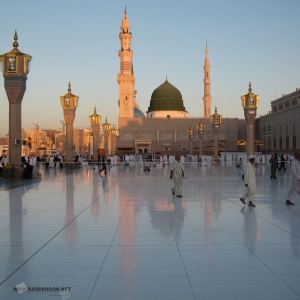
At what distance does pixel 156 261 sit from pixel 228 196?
6.05 m

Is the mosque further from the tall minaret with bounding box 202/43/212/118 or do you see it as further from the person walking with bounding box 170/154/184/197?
the person walking with bounding box 170/154/184/197

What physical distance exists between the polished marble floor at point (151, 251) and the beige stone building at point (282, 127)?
32.3 metres

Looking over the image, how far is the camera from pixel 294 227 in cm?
624

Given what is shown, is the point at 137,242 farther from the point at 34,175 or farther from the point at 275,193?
the point at 34,175

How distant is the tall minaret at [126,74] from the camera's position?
6300cm

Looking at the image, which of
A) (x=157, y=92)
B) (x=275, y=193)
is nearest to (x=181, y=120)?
(x=157, y=92)

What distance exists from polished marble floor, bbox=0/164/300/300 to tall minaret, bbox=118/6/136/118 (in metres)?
56.3

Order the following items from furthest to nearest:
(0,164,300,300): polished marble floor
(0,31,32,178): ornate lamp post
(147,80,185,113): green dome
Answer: (147,80,185,113): green dome < (0,31,32,178): ornate lamp post < (0,164,300,300): polished marble floor

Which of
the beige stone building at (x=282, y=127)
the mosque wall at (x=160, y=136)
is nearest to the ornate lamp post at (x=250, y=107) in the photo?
the beige stone building at (x=282, y=127)

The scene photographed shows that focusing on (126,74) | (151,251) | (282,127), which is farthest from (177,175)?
(126,74)

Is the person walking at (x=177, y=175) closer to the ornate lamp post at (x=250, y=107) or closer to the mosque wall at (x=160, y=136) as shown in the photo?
the ornate lamp post at (x=250, y=107)

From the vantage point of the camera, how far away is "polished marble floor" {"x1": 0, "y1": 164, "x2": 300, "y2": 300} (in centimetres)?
360

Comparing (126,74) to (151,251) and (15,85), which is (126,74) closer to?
(15,85)

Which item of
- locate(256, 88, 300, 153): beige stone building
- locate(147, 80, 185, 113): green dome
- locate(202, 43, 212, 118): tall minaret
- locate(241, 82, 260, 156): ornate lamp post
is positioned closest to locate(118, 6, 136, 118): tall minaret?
locate(147, 80, 185, 113): green dome
